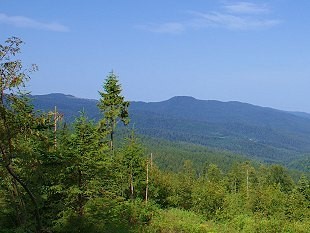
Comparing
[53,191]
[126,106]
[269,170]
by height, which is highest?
[126,106]

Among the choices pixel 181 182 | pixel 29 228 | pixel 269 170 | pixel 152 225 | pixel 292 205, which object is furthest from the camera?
pixel 269 170

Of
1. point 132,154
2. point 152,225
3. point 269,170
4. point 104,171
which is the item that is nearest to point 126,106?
point 132,154

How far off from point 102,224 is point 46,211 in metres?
3.32

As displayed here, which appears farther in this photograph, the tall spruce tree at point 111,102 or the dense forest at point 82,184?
the tall spruce tree at point 111,102

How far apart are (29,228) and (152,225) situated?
12281 mm

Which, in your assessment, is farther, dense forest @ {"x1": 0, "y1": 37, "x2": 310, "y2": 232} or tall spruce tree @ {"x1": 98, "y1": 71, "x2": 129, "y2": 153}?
tall spruce tree @ {"x1": 98, "y1": 71, "x2": 129, "y2": 153}

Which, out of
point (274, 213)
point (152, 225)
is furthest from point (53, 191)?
point (274, 213)

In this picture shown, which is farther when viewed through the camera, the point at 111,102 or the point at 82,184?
the point at 111,102

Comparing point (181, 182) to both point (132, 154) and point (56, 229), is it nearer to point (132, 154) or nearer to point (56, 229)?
point (132, 154)

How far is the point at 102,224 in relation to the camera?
2266 cm

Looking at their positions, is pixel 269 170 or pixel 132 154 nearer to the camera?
pixel 132 154

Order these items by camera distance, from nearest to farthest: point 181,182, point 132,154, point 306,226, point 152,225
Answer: point 152,225 → point 306,226 → point 132,154 → point 181,182

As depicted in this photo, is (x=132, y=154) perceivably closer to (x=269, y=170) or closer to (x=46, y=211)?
(x=46, y=211)

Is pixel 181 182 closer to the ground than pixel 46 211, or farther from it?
closer to the ground
